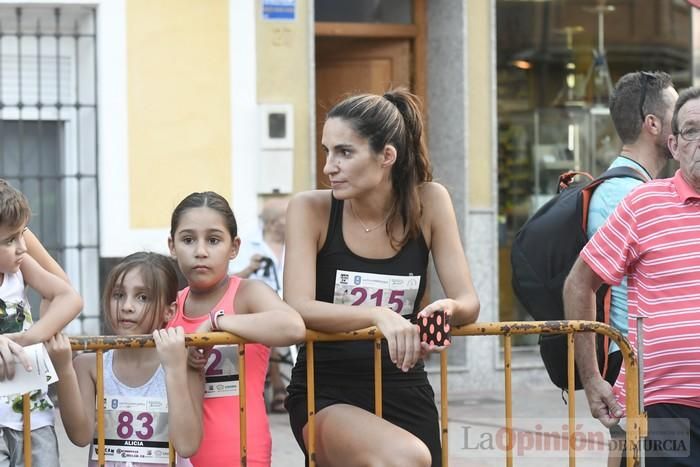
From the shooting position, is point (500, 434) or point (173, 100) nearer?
point (500, 434)

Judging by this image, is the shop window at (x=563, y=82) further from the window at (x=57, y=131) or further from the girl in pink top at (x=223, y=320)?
the girl in pink top at (x=223, y=320)

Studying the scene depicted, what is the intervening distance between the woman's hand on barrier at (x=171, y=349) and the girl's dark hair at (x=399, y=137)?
799 millimetres

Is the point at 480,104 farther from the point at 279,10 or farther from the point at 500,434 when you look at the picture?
the point at 500,434

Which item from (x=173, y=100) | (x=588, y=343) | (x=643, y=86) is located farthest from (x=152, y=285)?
(x=173, y=100)

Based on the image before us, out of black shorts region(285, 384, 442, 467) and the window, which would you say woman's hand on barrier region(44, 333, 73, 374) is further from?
the window

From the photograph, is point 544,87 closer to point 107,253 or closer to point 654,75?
point 107,253

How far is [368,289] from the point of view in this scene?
4371 mm

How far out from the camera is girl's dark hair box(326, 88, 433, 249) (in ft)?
14.4

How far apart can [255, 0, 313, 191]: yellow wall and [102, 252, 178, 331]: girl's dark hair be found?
17.7 feet

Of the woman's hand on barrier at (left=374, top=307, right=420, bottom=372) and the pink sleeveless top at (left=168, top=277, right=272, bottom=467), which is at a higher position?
the woman's hand on barrier at (left=374, top=307, right=420, bottom=372)

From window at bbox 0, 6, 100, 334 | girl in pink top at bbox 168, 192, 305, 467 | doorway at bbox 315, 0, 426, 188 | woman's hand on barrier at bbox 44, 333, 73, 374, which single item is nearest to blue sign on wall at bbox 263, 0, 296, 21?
doorway at bbox 315, 0, 426, 188

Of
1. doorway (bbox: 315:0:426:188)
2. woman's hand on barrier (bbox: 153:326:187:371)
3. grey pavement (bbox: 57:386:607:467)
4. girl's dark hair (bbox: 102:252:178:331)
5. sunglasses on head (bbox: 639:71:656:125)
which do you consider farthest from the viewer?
doorway (bbox: 315:0:426:188)

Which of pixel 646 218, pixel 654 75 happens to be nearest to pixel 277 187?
pixel 654 75

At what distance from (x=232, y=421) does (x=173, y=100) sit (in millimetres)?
5671
